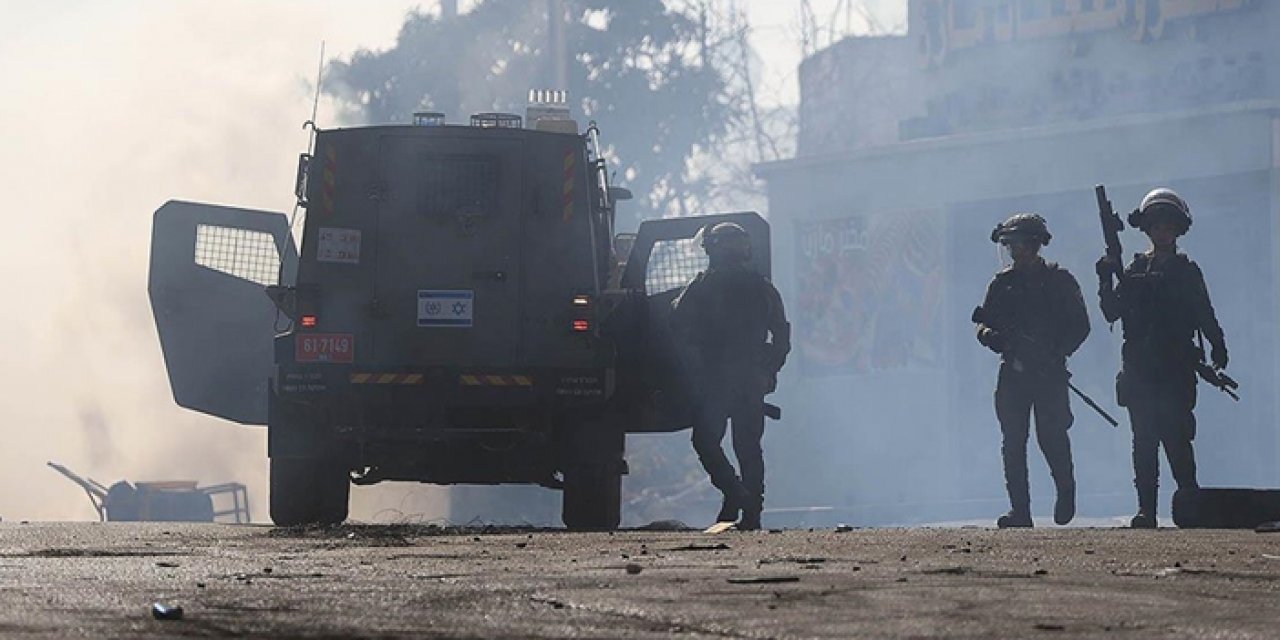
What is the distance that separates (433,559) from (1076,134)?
1465 inches

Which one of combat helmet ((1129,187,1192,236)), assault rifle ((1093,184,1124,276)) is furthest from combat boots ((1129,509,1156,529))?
combat helmet ((1129,187,1192,236))

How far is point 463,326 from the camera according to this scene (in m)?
14.2

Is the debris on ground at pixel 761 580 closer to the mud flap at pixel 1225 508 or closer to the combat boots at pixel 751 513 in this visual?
the mud flap at pixel 1225 508

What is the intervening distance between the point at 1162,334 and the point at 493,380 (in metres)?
3.62

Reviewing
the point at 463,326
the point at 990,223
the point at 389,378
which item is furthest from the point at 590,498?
the point at 990,223

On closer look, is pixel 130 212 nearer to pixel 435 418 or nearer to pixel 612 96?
pixel 612 96

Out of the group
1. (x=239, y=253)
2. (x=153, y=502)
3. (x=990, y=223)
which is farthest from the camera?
(x=990, y=223)

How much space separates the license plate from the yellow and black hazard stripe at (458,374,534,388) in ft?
2.07

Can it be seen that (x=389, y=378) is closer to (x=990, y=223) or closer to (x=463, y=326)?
(x=463, y=326)

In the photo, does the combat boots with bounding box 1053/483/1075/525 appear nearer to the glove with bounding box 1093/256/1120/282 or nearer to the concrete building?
the glove with bounding box 1093/256/1120/282

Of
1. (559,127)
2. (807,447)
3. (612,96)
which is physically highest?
(612,96)

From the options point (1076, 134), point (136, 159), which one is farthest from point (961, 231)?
point (136, 159)

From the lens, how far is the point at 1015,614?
20.2ft

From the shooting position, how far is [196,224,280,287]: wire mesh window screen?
50.2ft
